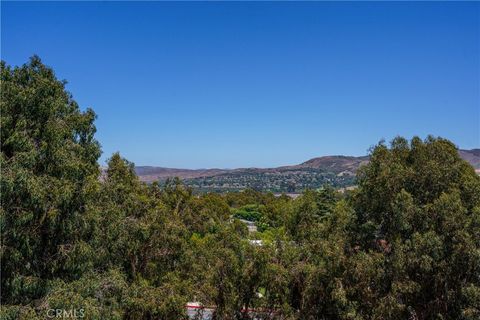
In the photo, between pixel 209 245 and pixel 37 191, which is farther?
pixel 209 245

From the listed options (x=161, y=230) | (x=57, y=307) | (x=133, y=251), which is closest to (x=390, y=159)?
(x=161, y=230)

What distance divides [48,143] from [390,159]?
9.96m

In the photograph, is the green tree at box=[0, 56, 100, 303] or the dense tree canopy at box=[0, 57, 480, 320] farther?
the dense tree canopy at box=[0, 57, 480, 320]

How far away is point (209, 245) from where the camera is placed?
16.0m

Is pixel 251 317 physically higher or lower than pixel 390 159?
lower

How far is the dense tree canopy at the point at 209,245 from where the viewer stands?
9.88 meters

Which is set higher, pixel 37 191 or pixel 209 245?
pixel 37 191

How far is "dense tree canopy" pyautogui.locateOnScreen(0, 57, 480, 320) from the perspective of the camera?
9.88 metres

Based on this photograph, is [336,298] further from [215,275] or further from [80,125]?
A: [80,125]

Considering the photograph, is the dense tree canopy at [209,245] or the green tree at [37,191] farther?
the dense tree canopy at [209,245]

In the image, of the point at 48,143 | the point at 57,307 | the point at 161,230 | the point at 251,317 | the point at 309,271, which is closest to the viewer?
the point at 57,307

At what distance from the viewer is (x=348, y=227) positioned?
13977 mm

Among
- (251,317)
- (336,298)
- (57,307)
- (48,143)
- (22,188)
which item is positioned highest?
(48,143)

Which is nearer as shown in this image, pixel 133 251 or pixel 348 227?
pixel 348 227
